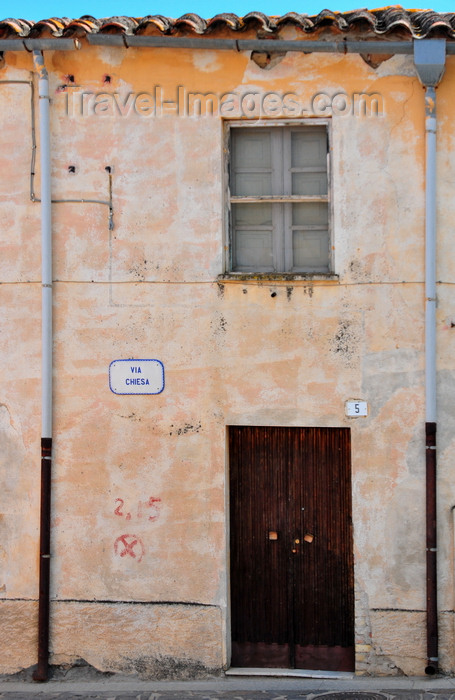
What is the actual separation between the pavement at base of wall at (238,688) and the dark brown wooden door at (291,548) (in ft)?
0.87

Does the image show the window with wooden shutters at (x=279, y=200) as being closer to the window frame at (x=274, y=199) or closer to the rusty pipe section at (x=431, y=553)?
the window frame at (x=274, y=199)

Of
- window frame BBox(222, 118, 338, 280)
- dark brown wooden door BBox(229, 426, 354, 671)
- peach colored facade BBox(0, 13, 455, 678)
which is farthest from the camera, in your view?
dark brown wooden door BBox(229, 426, 354, 671)

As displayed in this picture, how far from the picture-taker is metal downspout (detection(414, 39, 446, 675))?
641 centimetres

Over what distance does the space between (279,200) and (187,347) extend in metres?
1.65

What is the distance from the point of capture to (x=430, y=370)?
6.46 m

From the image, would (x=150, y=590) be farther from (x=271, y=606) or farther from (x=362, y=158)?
(x=362, y=158)

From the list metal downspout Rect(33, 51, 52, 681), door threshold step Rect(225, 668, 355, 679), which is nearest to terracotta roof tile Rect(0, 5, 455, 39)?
metal downspout Rect(33, 51, 52, 681)

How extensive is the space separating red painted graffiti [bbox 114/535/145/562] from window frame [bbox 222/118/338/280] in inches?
103

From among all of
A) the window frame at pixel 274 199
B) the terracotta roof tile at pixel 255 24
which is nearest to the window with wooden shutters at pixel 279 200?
the window frame at pixel 274 199

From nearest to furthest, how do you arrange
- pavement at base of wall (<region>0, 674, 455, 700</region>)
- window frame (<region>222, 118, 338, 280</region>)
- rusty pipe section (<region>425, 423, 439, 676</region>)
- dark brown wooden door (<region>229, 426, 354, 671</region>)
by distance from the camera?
pavement at base of wall (<region>0, 674, 455, 700</region>) < rusty pipe section (<region>425, 423, 439, 676</region>) < window frame (<region>222, 118, 338, 280</region>) < dark brown wooden door (<region>229, 426, 354, 671</region>)

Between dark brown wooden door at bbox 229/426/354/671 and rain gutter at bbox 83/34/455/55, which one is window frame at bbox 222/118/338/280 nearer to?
rain gutter at bbox 83/34/455/55

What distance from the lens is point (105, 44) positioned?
263 inches

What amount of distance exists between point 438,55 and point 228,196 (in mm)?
2227

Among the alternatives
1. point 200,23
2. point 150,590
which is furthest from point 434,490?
point 200,23
